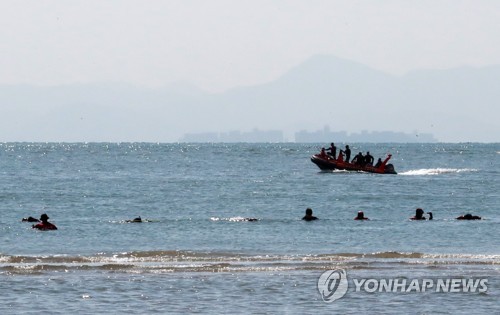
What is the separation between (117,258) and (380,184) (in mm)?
42709

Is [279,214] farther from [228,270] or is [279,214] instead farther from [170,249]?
[228,270]

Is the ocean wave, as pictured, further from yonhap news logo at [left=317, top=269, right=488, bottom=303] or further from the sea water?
yonhap news logo at [left=317, top=269, right=488, bottom=303]

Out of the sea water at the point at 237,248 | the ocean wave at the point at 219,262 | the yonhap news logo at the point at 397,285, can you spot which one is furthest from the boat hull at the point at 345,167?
the yonhap news logo at the point at 397,285

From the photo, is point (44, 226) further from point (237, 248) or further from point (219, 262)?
point (219, 262)

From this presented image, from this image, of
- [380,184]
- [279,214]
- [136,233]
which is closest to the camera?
[136,233]

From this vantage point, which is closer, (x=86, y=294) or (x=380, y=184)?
(x=86, y=294)

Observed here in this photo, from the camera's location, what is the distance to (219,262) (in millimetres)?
28688

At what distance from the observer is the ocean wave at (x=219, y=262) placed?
1057 inches

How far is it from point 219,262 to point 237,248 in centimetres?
430

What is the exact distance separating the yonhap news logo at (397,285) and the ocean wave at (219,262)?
2.78 m

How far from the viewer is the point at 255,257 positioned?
98.5ft

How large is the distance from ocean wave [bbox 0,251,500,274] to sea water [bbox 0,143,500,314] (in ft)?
0.10

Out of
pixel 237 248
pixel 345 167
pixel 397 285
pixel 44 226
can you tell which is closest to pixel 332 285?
pixel 397 285

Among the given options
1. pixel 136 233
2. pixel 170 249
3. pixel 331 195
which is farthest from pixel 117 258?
pixel 331 195
